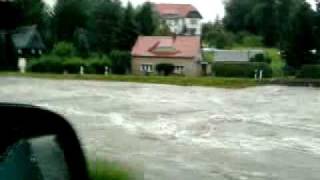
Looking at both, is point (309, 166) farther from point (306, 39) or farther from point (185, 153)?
point (306, 39)

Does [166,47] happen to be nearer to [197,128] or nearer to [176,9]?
[197,128]

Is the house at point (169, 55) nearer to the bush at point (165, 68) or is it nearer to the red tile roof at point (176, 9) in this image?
the bush at point (165, 68)

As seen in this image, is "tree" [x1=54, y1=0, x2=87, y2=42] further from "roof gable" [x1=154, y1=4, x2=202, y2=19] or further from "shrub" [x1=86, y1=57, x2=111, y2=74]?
"roof gable" [x1=154, y1=4, x2=202, y2=19]

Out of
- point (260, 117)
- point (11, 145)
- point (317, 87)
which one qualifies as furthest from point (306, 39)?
point (11, 145)

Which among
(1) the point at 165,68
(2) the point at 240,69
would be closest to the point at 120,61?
(1) the point at 165,68

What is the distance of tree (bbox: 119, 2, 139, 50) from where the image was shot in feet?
194

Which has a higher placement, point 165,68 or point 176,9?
point 176,9

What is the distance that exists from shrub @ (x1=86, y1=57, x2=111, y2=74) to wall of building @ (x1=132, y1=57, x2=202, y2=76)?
307cm

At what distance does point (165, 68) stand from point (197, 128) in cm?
3396

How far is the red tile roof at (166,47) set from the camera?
54.5 meters

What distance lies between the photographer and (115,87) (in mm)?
33406

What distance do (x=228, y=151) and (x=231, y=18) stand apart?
9148 centimetres

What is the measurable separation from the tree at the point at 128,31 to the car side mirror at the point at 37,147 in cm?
5799

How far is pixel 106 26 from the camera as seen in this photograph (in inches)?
2387
